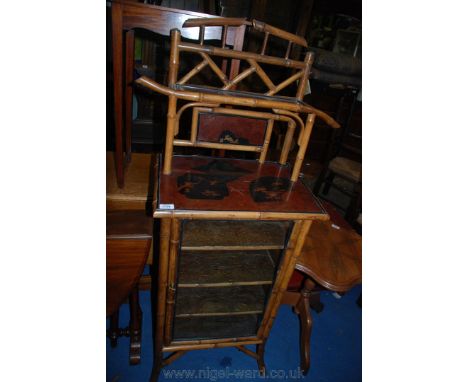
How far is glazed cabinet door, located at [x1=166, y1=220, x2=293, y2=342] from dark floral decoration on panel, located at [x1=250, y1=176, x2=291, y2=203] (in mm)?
188

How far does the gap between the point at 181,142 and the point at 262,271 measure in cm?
87

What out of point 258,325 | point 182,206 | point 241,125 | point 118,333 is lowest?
point 118,333

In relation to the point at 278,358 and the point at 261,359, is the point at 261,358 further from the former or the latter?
the point at 278,358

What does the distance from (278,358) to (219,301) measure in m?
0.81

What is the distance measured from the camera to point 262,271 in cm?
161

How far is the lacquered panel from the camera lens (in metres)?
1.22

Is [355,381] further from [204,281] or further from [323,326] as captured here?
[204,281]

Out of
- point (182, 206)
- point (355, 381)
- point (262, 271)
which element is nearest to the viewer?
point (182, 206)

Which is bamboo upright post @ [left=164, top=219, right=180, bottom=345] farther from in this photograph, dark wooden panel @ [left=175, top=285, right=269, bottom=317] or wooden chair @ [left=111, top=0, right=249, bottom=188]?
wooden chair @ [left=111, top=0, right=249, bottom=188]

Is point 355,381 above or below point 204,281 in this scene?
below

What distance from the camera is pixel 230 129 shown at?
1.43 metres

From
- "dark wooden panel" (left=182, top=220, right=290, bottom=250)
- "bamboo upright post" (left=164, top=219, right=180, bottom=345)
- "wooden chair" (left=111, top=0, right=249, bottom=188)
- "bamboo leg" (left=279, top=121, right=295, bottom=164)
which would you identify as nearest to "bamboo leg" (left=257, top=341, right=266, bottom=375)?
"bamboo upright post" (left=164, top=219, right=180, bottom=345)

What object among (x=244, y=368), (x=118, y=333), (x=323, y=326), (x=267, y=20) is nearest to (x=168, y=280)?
(x=118, y=333)
